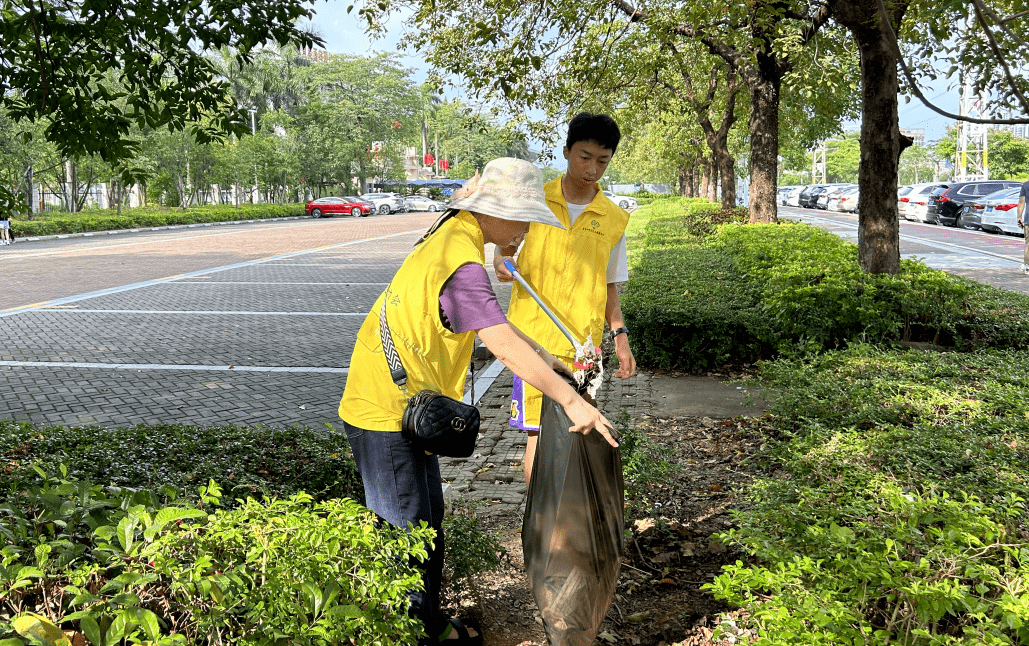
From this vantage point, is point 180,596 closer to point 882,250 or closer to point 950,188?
point 882,250

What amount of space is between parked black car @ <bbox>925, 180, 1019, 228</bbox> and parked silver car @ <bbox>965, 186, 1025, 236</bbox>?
1.09 meters

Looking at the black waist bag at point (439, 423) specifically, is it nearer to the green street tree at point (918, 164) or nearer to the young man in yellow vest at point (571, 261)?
the young man in yellow vest at point (571, 261)

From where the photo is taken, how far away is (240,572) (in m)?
1.90

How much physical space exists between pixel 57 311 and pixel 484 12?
23.4 feet

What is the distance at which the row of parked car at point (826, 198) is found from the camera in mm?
39284

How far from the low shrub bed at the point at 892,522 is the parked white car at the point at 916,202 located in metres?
28.0

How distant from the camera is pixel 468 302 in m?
2.45

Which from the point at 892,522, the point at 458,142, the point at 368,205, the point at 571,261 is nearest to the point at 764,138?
the point at 571,261

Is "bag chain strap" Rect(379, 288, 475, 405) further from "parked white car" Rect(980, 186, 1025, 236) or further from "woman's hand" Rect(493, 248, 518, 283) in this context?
"parked white car" Rect(980, 186, 1025, 236)

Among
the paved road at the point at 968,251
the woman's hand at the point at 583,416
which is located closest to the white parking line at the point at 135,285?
the woman's hand at the point at 583,416

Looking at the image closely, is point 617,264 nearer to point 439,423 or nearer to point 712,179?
point 439,423

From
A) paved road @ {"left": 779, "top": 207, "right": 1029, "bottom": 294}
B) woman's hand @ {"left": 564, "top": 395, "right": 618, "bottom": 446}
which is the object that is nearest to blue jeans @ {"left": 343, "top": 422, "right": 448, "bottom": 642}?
woman's hand @ {"left": 564, "top": 395, "right": 618, "bottom": 446}

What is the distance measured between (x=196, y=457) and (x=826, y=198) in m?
44.0

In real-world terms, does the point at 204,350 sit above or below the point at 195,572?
below
